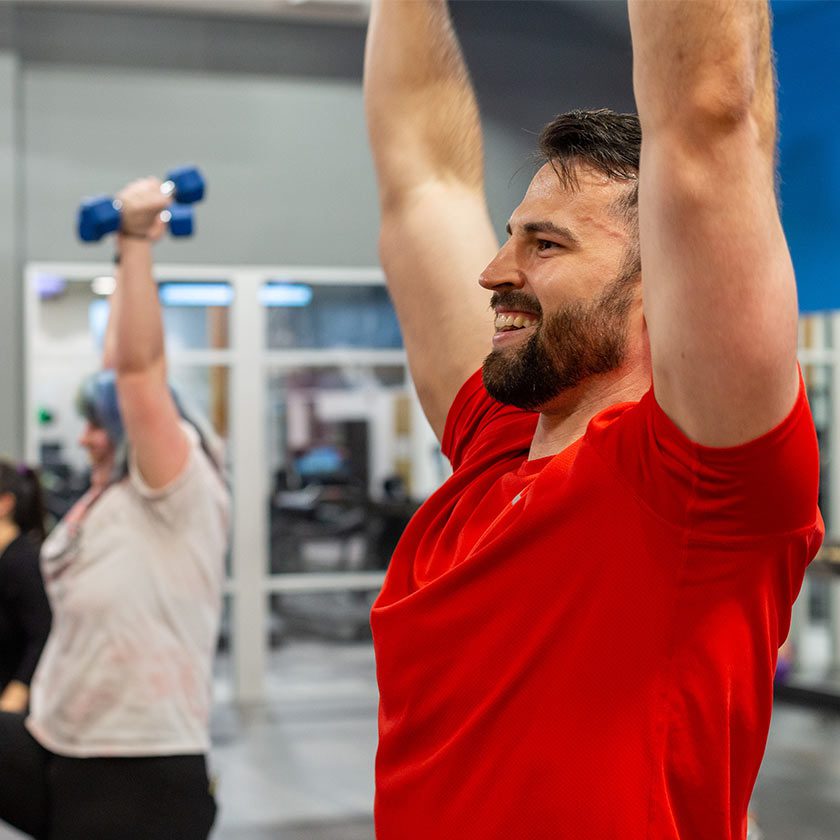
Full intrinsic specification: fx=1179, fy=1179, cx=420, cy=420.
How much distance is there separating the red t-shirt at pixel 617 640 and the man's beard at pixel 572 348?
8 cm

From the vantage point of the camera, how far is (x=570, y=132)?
1119 mm

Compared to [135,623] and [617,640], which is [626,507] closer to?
[617,640]

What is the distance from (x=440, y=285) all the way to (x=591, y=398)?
0.98 ft

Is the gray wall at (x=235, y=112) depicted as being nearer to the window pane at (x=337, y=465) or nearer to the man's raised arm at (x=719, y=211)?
the window pane at (x=337, y=465)

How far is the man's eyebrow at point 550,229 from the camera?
1057 millimetres

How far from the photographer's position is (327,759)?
541 cm

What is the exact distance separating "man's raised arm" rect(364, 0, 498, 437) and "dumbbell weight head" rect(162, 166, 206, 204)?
57.4 inches

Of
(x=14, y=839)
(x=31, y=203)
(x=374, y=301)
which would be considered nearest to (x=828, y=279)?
(x=14, y=839)

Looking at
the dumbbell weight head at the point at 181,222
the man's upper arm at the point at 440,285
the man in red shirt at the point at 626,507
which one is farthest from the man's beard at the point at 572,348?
the dumbbell weight head at the point at 181,222

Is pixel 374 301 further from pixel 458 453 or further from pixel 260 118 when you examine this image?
pixel 458 453

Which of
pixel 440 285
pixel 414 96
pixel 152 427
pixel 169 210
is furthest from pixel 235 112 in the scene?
pixel 440 285

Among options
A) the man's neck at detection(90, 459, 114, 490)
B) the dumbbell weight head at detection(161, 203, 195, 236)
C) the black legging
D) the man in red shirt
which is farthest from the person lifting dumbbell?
the man in red shirt

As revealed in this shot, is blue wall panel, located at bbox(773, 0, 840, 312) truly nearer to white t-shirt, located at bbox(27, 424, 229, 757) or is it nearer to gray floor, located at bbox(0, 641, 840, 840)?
white t-shirt, located at bbox(27, 424, 229, 757)

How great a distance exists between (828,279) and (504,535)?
232 cm
